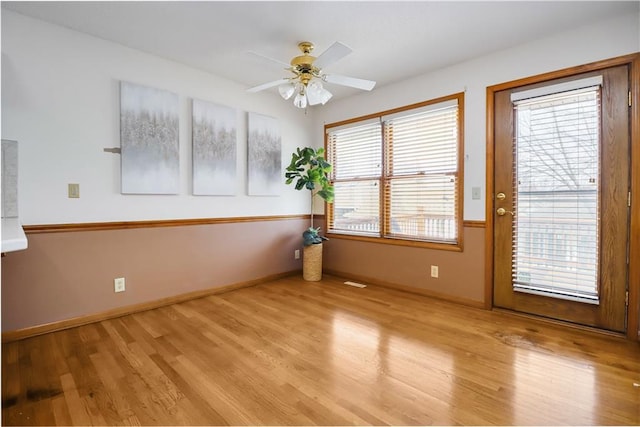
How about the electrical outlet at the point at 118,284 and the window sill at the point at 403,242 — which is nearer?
the electrical outlet at the point at 118,284

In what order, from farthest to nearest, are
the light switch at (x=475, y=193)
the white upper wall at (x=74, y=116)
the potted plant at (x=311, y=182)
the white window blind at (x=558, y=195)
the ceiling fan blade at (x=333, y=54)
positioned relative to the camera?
1. the potted plant at (x=311, y=182)
2. the light switch at (x=475, y=193)
3. the white window blind at (x=558, y=195)
4. the white upper wall at (x=74, y=116)
5. the ceiling fan blade at (x=333, y=54)

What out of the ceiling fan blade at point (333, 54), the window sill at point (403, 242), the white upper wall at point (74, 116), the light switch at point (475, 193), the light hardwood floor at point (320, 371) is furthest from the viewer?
the window sill at point (403, 242)

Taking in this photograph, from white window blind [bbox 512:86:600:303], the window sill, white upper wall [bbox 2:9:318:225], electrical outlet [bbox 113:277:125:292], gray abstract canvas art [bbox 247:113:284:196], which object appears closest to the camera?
white upper wall [bbox 2:9:318:225]

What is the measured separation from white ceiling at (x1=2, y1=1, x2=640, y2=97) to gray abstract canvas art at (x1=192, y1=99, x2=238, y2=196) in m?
0.57

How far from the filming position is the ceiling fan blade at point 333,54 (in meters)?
2.17

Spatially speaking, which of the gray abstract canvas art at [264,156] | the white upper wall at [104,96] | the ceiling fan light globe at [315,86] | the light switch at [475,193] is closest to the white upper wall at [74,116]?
the white upper wall at [104,96]

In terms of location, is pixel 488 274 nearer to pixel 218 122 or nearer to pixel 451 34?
pixel 451 34

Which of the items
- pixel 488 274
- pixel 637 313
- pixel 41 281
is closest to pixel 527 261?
pixel 488 274

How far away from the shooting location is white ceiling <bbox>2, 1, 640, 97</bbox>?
2.29 metres

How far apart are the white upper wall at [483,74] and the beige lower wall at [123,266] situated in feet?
7.09

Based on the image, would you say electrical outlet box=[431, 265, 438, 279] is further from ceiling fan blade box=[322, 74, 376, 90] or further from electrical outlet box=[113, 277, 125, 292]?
electrical outlet box=[113, 277, 125, 292]

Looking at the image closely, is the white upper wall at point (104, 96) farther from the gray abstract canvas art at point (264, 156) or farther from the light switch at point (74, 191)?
the gray abstract canvas art at point (264, 156)

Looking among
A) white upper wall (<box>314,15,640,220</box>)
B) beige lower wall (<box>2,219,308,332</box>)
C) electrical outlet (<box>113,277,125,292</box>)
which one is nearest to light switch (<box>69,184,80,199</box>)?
beige lower wall (<box>2,219,308,332</box>)

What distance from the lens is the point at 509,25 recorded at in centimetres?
253
